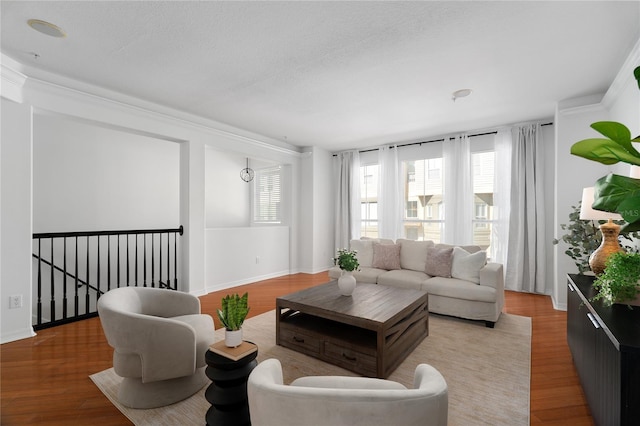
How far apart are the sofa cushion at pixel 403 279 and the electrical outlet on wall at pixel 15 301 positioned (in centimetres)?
398

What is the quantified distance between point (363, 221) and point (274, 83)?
3993mm

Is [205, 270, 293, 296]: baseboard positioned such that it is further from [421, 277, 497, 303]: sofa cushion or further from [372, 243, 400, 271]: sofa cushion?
[421, 277, 497, 303]: sofa cushion

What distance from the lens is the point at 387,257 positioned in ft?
14.8

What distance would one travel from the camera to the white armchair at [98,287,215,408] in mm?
1885

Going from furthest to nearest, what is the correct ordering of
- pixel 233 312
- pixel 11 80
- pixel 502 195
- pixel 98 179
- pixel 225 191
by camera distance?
pixel 225 191 → pixel 98 179 → pixel 502 195 → pixel 11 80 → pixel 233 312

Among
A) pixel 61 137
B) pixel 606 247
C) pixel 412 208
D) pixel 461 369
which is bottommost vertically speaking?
pixel 461 369

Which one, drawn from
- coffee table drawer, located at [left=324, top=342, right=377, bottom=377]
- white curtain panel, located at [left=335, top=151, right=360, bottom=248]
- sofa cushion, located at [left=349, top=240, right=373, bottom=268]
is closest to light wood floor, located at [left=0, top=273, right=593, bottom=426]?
coffee table drawer, located at [left=324, top=342, right=377, bottom=377]

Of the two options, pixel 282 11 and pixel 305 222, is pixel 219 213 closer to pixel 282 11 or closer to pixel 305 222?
pixel 305 222

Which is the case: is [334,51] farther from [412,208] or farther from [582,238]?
[412,208]

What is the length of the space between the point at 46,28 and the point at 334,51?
2317mm

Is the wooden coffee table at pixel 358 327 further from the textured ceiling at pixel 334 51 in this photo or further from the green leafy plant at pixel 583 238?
the textured ceiling at pixel 334 51

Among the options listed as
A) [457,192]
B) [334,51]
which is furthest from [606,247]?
[457,192]

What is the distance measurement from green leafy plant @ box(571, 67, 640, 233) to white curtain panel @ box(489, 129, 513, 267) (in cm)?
385

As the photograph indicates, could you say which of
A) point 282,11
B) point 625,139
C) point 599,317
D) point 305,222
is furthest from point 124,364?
point 305,222
